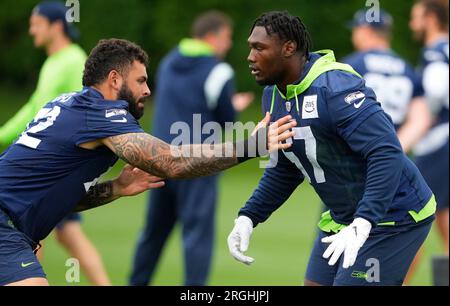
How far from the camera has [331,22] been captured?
2736cm

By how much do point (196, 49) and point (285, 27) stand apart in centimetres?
450

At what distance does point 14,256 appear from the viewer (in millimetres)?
5309

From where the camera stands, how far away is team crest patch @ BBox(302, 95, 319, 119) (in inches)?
210

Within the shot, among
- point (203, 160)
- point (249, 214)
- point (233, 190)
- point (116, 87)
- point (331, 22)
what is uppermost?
point (331, 22)

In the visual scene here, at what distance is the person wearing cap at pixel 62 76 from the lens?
8.79 meters

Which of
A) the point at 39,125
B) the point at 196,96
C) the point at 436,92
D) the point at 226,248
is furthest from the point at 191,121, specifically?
the point at 39,125

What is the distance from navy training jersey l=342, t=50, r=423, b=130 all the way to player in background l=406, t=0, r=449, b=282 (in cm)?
15

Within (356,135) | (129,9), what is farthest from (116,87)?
(129,9)

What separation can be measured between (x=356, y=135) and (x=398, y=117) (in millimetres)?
4268

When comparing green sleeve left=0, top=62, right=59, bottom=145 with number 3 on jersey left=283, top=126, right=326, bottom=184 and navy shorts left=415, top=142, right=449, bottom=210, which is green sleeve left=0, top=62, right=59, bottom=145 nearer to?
number 3 on jersey left=283, top=126, right=326, bottom=184

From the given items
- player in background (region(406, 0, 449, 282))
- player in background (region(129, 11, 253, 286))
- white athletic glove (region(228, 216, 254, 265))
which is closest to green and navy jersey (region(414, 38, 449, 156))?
player in background (region(406, 0, 449, 282))

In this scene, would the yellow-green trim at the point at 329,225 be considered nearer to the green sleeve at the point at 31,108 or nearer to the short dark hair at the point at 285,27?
the short dark hair at the point at 285,27

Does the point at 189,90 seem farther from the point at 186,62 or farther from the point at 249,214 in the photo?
the point at 249,214

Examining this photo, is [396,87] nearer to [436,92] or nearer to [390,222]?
[436,92]
